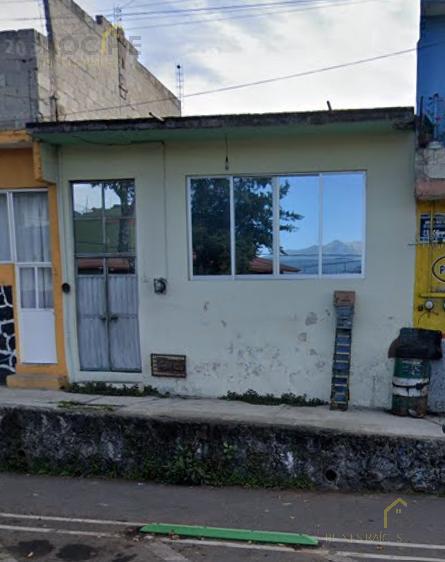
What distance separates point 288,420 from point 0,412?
12.6ft

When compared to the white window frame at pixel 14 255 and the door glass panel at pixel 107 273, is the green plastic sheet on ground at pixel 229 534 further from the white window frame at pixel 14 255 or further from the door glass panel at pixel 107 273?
the white window frame at pixel 14 255

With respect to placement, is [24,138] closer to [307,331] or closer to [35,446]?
[35,446]

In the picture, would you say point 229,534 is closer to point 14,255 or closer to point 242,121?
point 242,121

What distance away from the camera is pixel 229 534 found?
14.9 ft

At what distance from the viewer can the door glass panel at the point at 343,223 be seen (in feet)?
22.9

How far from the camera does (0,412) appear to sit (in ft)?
21.2

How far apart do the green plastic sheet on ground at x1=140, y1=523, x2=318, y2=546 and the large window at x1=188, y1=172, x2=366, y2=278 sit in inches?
144

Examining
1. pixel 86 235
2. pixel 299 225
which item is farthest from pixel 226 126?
pixel 86 235

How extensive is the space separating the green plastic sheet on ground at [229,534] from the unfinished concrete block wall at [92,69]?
25.6 feet

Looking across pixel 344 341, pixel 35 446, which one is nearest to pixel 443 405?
pixel 344 341

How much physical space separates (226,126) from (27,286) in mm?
4225

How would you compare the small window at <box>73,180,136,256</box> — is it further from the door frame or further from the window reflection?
the window reflection

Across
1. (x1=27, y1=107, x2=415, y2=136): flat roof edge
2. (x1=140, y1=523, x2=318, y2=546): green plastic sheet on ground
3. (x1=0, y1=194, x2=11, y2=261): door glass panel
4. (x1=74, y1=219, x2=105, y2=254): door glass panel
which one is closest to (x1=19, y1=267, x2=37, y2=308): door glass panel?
(x1=0, y1=194, x2=11, y2=261): door glass panel

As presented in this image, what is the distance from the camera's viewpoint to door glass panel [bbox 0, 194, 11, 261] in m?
7.97
